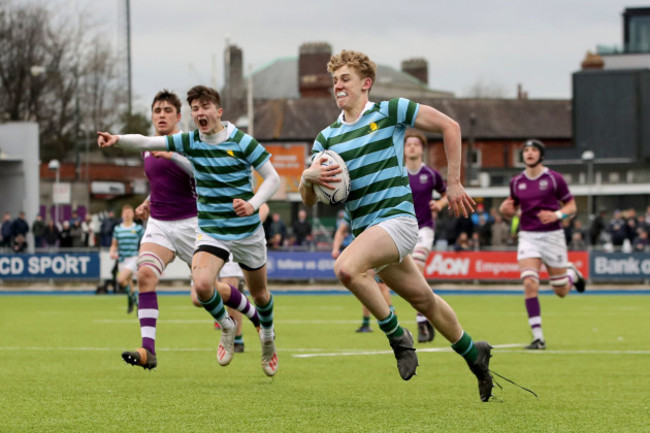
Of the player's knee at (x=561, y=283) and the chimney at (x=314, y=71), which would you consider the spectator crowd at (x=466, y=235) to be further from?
the chimney at (x=314, y=71)

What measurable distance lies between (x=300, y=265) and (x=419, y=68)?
68.9m

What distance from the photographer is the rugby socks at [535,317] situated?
1367cm

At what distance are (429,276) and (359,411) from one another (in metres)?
24.1

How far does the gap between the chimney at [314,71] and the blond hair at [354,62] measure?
72265 millimetres

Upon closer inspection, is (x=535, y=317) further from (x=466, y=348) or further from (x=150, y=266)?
(x=466, y=348)

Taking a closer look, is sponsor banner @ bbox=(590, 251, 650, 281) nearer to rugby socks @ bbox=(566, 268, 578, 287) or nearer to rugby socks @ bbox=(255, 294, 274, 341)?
rugby socks @ bbox=(566, 268, 578, 287)

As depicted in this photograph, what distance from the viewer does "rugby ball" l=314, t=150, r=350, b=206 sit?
8.19m

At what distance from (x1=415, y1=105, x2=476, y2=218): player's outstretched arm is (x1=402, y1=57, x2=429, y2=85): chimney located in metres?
92.2

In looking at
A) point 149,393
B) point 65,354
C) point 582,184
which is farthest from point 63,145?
point 149,393

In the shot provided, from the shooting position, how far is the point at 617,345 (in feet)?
46.6

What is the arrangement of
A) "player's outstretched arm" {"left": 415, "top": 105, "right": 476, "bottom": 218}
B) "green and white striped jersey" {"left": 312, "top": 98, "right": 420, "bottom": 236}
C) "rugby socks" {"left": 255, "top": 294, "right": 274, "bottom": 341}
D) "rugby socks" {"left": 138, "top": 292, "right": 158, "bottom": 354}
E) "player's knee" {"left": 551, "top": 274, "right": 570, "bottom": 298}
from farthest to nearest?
"player's knee" {"left": 551, "top": 274, "right": 570, "bottom": 298}, "rugby socks" {"left": 255, "top": 294, "right": 274, "bottom": 341}, "rugby socks" {"left": 138, "top": 292, "right": 158, "bottom": 354}, "green and white striped jersey" {"left": 312, "top": 98, "right": 420, "bottom": 236}, "player's outstretched arm" {"left": 415, "top": 105, "right": 476, "bottom": 218}

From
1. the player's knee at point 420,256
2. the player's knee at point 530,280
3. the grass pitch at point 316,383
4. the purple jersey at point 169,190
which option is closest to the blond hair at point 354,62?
the grass pitch at point 316,383

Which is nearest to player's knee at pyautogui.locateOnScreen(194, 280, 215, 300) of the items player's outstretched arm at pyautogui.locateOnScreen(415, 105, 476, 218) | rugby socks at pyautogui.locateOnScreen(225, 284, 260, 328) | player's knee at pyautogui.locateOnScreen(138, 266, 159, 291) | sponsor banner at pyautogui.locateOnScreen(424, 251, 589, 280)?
player's knee at pyautogui.locateOnScreen(138, 266, 159, 291)

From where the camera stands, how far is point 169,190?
460 inches
